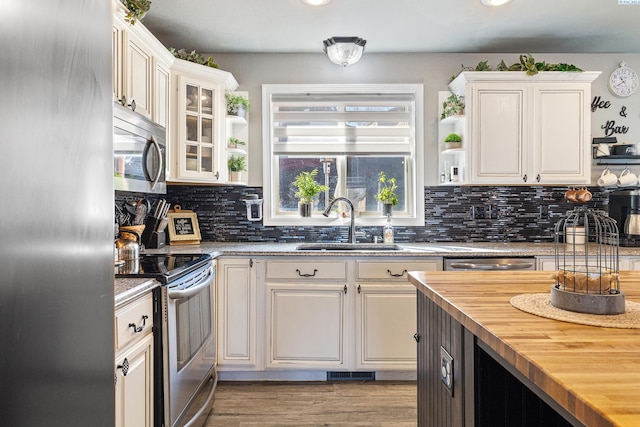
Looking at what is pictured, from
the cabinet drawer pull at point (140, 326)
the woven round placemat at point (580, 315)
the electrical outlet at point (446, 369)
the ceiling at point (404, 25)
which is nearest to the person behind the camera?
the woven round placemat at point (580, 315)

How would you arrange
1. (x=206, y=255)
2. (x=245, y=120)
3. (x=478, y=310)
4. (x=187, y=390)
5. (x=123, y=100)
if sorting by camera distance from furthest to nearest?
(x=245, y=120), (x=206, y=255), (x=123, y=100), (x=187, y=390), (x=478, y=310)

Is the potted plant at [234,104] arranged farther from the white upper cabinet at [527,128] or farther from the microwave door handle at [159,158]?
the white upper cabinet at [527,128]

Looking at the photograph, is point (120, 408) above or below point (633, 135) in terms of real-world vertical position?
below

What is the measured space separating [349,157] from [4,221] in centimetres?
294

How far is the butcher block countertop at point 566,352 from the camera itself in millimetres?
565

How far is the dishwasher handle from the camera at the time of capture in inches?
102

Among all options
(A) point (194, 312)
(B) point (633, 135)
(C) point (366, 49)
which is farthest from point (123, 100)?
(B) point (633, 135)

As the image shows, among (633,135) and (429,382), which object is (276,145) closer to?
(429,382)

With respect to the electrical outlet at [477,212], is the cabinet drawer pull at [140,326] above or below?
below

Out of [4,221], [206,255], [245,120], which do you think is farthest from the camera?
[245,120]

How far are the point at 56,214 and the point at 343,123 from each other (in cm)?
284

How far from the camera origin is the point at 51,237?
2.10ft

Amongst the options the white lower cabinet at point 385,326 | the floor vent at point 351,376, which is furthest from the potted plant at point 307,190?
the floor vent at point 351,376

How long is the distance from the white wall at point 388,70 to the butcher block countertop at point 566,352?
224 centimetres
